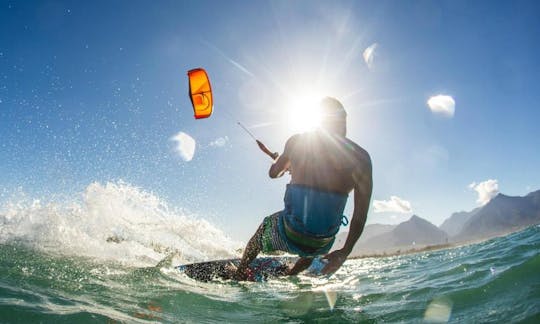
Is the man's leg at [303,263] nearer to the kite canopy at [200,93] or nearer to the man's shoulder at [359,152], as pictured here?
the man's shoulder at [359,152]

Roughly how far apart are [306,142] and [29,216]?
10.6 meters

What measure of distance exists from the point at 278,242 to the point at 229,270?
12.3 ft

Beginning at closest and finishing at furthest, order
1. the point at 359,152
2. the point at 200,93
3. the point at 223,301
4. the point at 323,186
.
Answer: the point at 359,152, the point at 323,186, the point at 223,301, the point at 200,93

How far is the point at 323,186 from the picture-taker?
5102mm

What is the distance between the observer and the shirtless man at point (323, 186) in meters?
4.86

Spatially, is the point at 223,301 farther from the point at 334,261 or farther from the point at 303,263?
→ the point at 303,263

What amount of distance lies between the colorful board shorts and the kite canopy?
5.35 m

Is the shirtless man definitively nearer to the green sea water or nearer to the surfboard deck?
the green sea water

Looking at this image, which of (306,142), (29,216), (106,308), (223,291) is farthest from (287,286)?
(29,216)

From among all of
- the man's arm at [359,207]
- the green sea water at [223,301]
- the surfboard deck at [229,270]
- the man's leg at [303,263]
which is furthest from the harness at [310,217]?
the surfboard deck at [229,270]

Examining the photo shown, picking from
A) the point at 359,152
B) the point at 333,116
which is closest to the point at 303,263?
the point at 359,152

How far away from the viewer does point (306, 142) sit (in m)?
5.37

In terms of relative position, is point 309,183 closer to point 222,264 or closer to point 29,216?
point 222,264

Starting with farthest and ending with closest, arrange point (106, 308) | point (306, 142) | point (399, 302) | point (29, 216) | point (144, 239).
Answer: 1. point (144, 239)
2. point (29, 216)
3. point (306, 142)
4. point (399, 302)
5. point (106, 308)
